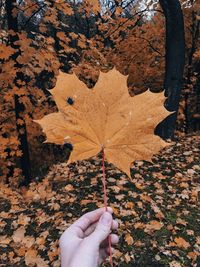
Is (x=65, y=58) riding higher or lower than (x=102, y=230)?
higher

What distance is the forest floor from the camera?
384 cm

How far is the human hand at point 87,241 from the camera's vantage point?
145 centimetres

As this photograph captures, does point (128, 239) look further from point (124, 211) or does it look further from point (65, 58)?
point (65, 58)

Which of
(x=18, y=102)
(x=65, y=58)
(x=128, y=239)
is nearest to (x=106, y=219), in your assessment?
(x=128, y=239)

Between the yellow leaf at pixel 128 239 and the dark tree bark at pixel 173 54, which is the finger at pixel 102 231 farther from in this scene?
the dark tree bark at pixel 173 54

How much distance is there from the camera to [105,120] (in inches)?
56.4

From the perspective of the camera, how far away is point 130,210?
457 cm

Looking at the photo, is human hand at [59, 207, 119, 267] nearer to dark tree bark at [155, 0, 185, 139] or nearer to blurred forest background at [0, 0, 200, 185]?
blurred forest background at [0, 0, 200, 185]

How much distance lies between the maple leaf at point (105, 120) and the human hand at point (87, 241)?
1.02 ft

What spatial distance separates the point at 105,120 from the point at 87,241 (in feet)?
1.88

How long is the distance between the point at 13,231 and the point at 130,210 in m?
1.66

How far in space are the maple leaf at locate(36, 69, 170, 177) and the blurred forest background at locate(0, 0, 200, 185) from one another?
4.37 metres

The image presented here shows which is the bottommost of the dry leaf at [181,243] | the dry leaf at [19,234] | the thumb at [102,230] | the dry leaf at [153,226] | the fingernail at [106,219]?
the dry leaf at [181,243]

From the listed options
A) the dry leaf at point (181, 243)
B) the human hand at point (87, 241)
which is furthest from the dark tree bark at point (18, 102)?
the human hand at point (87, 241)
